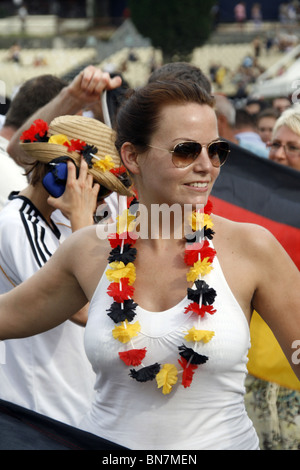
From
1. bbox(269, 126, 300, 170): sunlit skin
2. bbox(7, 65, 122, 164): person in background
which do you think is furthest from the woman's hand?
bbox(269, 126, 300, 170): sunlit skin

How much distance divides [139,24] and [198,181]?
3064 cm

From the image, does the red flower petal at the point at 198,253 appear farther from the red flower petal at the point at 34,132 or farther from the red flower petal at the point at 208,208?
the red flower petal at the point at 34,132

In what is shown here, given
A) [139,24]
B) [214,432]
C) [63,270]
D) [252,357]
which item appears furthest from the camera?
[139,24]

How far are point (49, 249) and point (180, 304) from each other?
2.93 feet

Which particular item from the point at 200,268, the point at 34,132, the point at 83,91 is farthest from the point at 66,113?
the point at 200,268

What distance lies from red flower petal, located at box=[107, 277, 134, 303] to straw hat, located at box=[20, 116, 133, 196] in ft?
2.82

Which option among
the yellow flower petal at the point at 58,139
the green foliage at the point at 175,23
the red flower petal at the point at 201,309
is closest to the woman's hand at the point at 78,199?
the yellow flower petal at the point at 58,139

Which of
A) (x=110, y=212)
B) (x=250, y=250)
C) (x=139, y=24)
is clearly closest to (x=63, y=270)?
(x=250, y=250)

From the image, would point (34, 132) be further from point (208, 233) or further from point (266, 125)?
point (266, 125)

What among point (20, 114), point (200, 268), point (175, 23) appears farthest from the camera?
point (175, 23)

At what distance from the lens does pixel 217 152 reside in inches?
94.9

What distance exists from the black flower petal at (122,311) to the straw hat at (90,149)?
91 centimetres

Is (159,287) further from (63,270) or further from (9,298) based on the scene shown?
(9,298)
